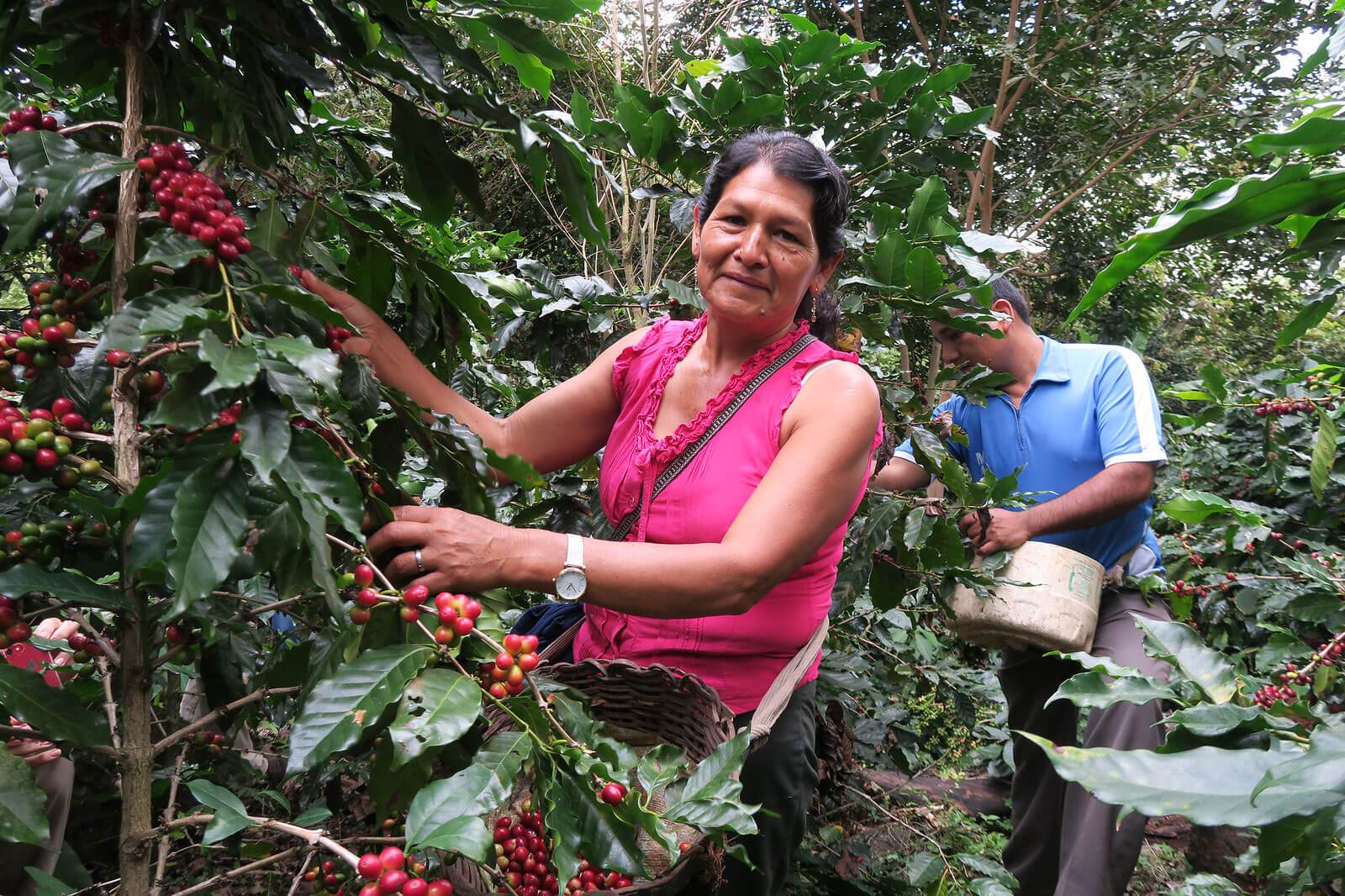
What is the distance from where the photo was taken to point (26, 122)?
108 centimetres

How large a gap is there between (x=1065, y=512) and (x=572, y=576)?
190cm

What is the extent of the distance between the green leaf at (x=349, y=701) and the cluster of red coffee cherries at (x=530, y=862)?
48cm

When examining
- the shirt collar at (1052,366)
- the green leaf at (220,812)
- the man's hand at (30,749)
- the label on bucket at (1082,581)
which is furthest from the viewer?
the shirt collar at (1052,366)

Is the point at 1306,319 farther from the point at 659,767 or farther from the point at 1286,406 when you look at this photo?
the point at 1286,406

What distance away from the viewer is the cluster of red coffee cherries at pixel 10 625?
99 centimetres

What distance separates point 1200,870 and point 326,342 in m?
4.04

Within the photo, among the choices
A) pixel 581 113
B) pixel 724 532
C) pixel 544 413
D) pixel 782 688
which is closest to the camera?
pixel 782 688

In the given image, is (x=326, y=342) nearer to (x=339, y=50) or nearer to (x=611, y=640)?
(x=339, y=50)

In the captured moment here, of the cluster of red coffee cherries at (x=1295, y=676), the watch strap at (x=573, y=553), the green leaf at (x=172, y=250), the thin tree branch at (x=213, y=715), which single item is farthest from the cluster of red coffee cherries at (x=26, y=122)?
the cluster of red coffee cherries at (x=1295, y=676)

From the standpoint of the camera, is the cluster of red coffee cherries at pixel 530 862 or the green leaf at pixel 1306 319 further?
the cluster of red coffee cherries at pixel 530 862

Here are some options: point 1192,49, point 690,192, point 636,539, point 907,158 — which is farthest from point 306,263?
point 1192,49

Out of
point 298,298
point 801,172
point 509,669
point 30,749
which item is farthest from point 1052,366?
point 30,749

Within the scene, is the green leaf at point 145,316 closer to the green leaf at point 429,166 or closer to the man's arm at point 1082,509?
the green leaf at point 429,166

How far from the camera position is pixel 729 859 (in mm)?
1697
